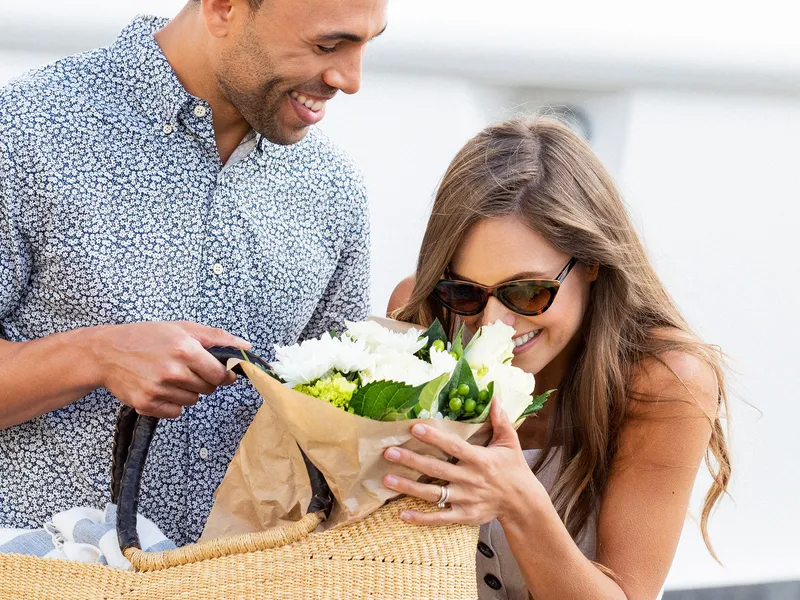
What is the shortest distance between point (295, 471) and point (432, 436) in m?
0.25

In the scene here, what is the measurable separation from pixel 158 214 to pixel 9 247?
29 cm

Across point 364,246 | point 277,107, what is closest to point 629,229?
point 364,246

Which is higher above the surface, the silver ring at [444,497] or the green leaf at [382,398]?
the green leaf at [382,398]

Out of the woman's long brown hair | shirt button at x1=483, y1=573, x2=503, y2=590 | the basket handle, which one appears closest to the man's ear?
the woman's long brown hair

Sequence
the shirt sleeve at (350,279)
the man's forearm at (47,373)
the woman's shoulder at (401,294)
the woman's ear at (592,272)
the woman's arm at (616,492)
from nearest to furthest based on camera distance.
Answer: the woman's arm at (616,492) → the man's forearm at (47,373) → the woman's ear at (592,272) → the shirt sleeve at (350,279) → the woman's shoulder at (401,294)

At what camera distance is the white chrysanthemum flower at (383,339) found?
1.49 m

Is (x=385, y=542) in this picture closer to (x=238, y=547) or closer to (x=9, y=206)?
(x=238, y=547)

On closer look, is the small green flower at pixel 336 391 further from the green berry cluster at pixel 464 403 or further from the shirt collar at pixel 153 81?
the shirt collar at pixel 153 81

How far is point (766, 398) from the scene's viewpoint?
381 centimetres

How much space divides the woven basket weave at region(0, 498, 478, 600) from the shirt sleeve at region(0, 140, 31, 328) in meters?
0.62

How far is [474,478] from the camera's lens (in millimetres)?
1426

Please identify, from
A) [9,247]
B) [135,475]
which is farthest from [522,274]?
[9,247]

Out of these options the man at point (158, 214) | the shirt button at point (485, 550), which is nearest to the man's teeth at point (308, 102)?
the man at point (158, 214)

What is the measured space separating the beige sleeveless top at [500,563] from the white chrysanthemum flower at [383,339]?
62 cm
